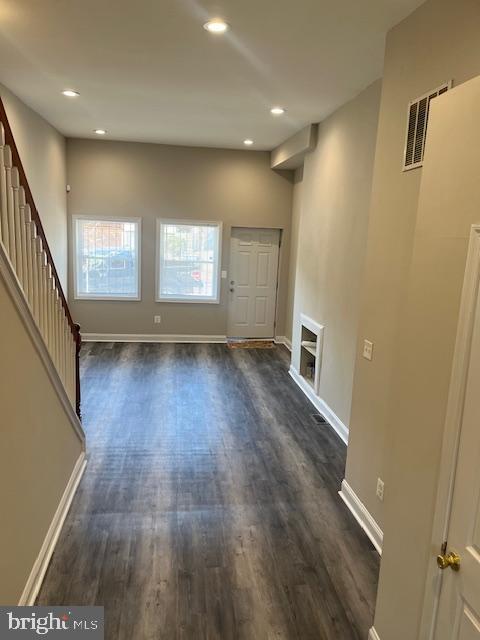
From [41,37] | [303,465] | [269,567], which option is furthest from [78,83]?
[269,567]

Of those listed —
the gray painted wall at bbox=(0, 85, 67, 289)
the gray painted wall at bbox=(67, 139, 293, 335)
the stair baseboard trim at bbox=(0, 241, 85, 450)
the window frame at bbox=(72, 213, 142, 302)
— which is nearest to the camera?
the stair baseboard trim at bbox=(0, 241, 85, 450)

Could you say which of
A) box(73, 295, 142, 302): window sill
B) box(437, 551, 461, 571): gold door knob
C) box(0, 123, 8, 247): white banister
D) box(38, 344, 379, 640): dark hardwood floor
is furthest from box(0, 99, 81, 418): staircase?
box(73, 295, 142, 302): window sill

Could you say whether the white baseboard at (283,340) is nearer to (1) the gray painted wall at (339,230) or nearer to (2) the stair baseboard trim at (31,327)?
(1) the gray painted wall at (339,230)

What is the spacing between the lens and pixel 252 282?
25.3ft

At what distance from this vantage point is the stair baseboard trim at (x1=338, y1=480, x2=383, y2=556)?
2.79 meters

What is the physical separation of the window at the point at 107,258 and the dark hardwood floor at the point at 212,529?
2.68 meters

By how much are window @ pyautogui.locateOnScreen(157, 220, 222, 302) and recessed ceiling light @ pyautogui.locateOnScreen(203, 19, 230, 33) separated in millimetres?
4496

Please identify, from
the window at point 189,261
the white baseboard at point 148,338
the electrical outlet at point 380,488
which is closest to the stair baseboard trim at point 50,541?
the electrical outlet at point 380,488

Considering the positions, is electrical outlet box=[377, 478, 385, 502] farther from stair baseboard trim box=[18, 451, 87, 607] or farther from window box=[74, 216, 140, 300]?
window box=[74, 216, 140, 300]

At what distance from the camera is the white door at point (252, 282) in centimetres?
759

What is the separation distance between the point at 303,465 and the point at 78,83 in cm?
393

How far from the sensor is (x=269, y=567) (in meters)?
2.56

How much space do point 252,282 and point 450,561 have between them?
256 inches

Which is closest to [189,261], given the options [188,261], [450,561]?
[188,261]
